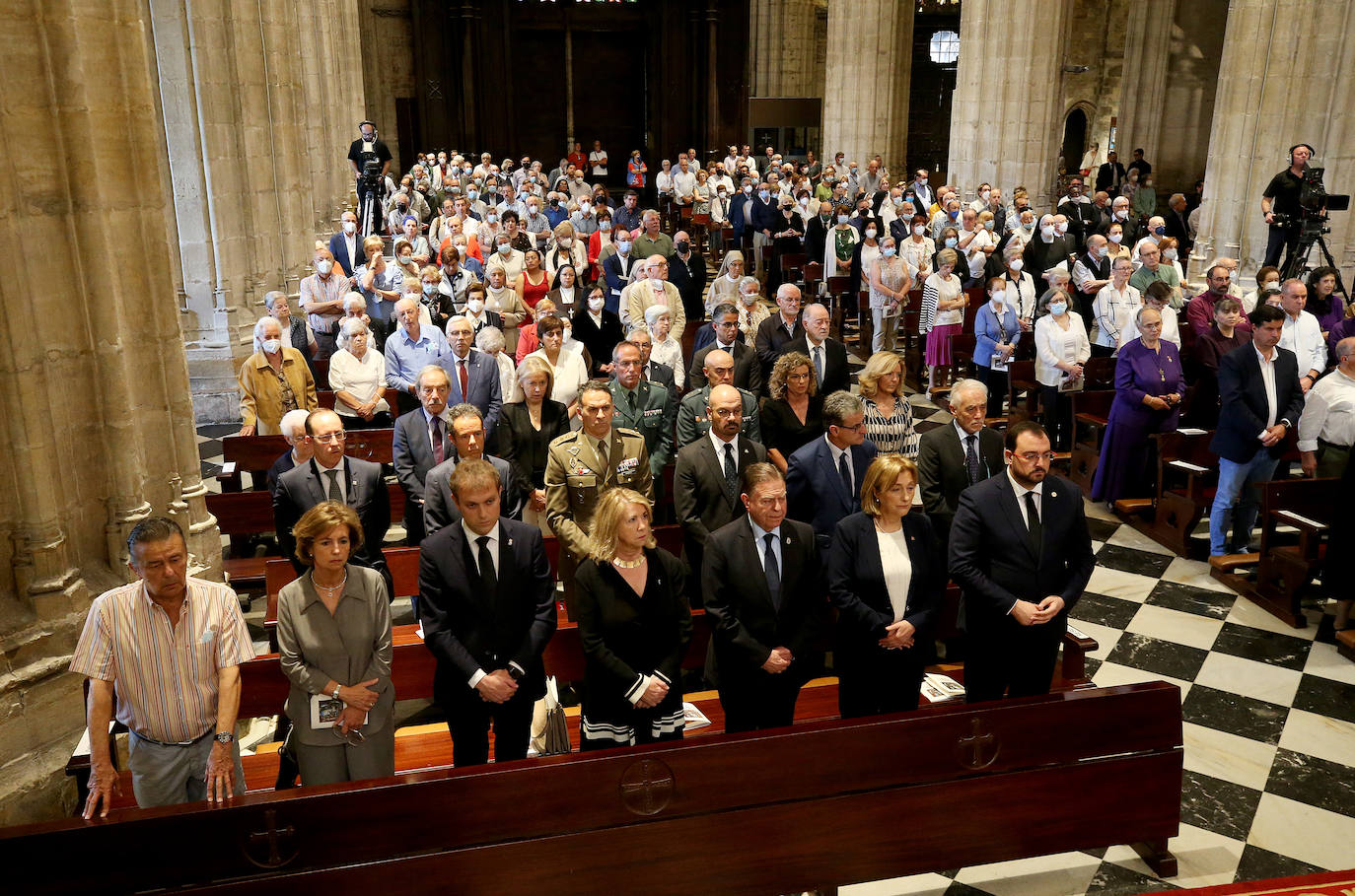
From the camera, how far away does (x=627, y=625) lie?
4238 millimetres

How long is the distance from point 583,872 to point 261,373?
17.5ft

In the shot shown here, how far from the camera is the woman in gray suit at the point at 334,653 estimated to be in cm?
397

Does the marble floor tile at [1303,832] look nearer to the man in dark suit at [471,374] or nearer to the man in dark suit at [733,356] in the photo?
the man in dark suit at [733,356]

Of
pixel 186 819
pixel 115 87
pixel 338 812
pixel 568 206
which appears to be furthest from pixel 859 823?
pixel 568 206

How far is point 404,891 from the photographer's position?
3.70m

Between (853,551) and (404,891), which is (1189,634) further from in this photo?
(404,891)

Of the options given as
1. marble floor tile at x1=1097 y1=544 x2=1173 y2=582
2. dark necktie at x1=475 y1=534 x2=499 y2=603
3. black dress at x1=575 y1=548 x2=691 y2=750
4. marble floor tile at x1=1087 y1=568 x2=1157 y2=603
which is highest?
dark necktie at x1=475 y1=534 x2=499 y2=603

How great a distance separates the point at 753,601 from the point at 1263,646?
13.4 ft

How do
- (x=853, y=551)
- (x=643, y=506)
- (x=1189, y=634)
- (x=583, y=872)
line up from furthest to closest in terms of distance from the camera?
(x=1189, y=634) → (x=853, y=551) → (x=643, y=506) → (x=583, y=872)

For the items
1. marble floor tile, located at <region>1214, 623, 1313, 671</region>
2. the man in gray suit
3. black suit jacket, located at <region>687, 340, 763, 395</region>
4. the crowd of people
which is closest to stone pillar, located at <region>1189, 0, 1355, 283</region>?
the crowd of people

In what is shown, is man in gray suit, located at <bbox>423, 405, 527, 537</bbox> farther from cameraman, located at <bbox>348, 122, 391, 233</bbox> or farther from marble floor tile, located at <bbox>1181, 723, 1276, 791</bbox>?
cameraman, located at <bbox>348, 122, 391, 233</bbox>

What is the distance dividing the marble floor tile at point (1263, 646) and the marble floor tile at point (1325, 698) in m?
0.18

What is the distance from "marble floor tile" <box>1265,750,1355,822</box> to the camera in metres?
5.19

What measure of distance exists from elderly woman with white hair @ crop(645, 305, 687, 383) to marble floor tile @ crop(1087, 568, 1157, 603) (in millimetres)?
3322
